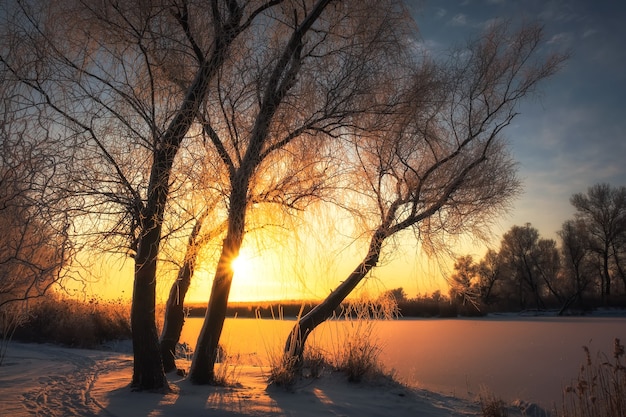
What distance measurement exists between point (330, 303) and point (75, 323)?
7.25 meters

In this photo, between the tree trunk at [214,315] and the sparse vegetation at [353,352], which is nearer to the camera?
the tree trunk at [214,315]

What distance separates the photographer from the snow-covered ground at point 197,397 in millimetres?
4672

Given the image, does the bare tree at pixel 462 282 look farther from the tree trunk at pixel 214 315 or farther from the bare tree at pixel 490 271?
the bare tree at pixel 490 271

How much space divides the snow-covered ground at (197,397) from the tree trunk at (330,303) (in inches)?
21.5

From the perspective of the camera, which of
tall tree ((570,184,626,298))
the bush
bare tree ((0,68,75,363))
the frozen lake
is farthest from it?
tall tree ((570,184,626,298))

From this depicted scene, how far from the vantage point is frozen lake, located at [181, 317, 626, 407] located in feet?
24.0

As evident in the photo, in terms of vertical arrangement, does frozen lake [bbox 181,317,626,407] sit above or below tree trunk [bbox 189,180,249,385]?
below

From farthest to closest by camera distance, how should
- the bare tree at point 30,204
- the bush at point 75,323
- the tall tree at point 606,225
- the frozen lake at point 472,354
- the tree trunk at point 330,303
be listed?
the tall tree at point 606,225
the bush at point 75,323
the frozen lake at point 472,354
the tree trunk at point 330,303
the bare tree at point 30,204

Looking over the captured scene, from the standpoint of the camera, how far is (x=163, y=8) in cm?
544

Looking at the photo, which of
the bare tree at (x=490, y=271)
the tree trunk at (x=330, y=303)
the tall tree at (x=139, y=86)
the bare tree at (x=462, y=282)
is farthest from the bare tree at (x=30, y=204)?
the bare tree at (x=490, y=271)

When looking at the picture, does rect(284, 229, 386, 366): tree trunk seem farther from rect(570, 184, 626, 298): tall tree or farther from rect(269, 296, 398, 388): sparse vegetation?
rect(570, 184, 626, 298): tall tree

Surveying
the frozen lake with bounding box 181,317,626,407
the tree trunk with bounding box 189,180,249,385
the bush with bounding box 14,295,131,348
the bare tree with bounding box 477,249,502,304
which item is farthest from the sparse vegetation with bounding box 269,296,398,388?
the bare tree with bounding box 477,249,502,304

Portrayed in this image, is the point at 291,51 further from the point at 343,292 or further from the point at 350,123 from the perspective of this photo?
the point at 343,292

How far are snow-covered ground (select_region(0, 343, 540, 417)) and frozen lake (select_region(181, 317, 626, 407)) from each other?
0.69 m
